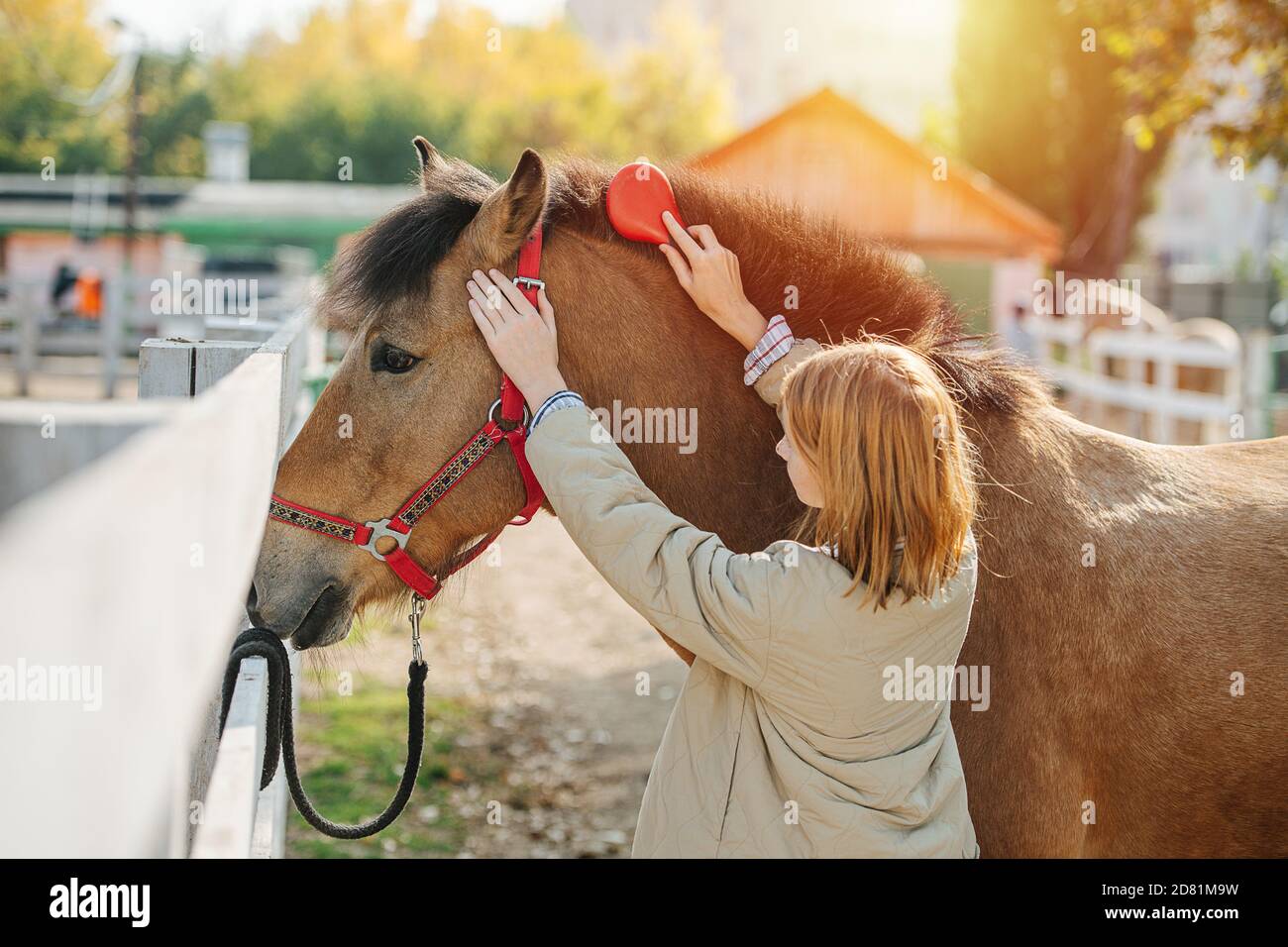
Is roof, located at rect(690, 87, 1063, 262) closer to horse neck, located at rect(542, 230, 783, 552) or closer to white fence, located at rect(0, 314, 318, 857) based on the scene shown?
horse neck, located at rect(542, 230, 783, 552)

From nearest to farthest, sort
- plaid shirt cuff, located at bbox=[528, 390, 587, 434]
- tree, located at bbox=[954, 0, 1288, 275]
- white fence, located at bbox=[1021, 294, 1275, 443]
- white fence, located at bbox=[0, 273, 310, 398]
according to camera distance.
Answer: plaid shirt cuff, located at bbox=[528, 390, 587, 434], white fence, located at bbox=[1021, 294, 1275, 443], white fence, located at bbox=[0, 273, 310, 398], tree, located at bbox=[954, 0, 1288, 275]

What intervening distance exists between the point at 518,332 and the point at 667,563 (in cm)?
74

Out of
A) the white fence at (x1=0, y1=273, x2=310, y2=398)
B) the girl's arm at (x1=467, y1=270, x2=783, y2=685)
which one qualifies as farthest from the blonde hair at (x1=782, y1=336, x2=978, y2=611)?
the white fence at (x1=0, y1=273, x2=310, y2=398)

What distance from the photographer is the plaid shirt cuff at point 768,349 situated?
8.63 ft

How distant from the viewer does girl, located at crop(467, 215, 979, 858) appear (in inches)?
78.4

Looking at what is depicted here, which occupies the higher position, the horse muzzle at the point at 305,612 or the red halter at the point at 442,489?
the red halter at the point at 442,489

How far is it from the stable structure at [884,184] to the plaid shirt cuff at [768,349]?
26411 mm

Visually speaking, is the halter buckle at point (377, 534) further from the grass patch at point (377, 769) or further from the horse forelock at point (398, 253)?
the grass patch at point (377, 769)

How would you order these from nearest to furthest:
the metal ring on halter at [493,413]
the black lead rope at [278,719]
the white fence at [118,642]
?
1. the white fence at [118,642]
2. the black lead rope at [278,719]
3. the metal ring on halter at [493,413]

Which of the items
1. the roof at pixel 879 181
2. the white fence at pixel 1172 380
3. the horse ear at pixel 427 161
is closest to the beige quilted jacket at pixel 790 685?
the horse ear at pixel 427 161

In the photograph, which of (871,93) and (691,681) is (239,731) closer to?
(691,681)

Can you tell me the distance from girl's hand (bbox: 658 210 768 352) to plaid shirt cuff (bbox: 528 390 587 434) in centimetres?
51

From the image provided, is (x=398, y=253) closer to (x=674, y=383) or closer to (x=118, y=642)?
(x=674, y=383)

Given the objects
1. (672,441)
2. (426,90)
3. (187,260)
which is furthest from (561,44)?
(672,441)
